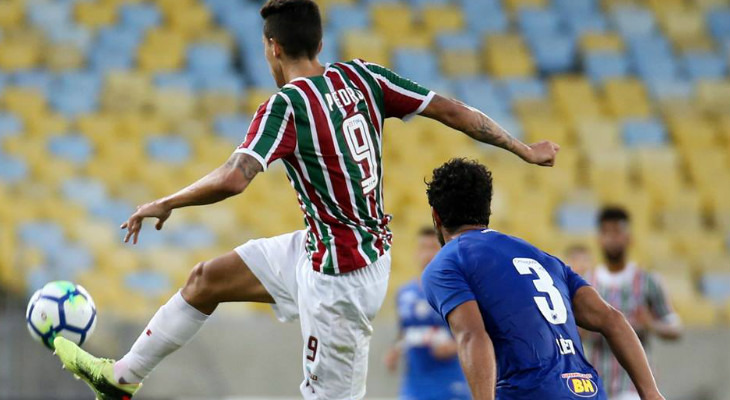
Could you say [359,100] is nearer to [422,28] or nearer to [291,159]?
[291,159]

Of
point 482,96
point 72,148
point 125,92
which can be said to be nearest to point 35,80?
point 125,92

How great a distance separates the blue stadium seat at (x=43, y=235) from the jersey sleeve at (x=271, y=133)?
7.94 m

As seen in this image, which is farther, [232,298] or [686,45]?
[686,45]

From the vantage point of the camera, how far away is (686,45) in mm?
16906

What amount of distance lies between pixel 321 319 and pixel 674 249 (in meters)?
9.26

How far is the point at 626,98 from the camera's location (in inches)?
636

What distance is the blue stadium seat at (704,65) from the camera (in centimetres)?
1645

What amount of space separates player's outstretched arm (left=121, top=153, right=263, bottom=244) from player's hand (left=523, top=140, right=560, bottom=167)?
135 centimetres

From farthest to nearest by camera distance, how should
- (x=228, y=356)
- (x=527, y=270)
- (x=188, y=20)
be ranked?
(x=188, y=20) < (x=228, y=356) < (x=527, y=270)

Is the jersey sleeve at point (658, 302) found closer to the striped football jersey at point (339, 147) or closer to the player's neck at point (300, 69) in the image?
the striped football jersey at point (339, 147)

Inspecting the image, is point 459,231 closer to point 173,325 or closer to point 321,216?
point 321,216

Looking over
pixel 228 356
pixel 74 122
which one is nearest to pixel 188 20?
pixel 74 122

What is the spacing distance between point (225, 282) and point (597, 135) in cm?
1061

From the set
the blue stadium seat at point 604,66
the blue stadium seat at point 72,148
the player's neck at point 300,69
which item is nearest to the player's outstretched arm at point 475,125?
the player's neck at point 300,69
